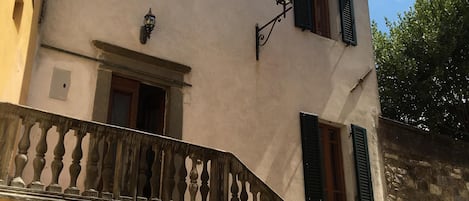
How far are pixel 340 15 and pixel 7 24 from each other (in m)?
7.22

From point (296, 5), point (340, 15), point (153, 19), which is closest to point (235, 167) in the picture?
point (153, 19)

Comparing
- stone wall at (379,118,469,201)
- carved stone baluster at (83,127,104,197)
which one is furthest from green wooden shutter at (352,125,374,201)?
carved stone baluster at (83,127,104,197)

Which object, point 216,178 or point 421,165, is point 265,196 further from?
point 421,165

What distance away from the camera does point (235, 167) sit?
6703 mm

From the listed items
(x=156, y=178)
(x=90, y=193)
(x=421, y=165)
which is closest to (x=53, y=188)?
(x=90, y=193)

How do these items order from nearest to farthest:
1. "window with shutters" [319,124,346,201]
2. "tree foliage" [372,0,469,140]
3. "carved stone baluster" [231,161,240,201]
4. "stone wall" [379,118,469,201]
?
"carved stone baluster" [231,161,240,201] < "window with shutters" [319,124,346,201] < "stone wall" [379,118,469,201] < "tree foliage" [372,0,469,140]

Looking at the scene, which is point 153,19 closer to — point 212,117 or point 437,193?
point 212,117

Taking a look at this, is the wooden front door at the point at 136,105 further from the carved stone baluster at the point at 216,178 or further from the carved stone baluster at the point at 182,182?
the carved stone baluster at the point at 182,182

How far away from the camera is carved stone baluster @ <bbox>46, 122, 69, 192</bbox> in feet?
16.6

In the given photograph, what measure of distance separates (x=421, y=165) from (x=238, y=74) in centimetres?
438

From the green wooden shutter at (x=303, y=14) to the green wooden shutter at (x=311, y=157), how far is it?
5.99ft

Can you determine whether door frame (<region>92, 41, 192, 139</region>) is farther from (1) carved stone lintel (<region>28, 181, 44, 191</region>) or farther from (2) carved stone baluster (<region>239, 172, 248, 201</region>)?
(1) carved stone lintel (<region>28, 181, 44, 191</region>)

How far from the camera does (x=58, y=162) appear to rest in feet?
17.1

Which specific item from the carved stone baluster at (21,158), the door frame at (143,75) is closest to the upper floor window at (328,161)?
the door frame at (143,75)
